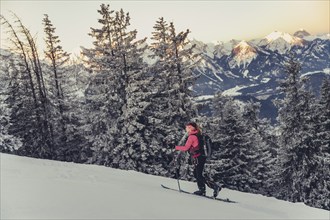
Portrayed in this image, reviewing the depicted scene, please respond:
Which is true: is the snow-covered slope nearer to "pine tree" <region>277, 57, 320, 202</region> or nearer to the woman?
the woman

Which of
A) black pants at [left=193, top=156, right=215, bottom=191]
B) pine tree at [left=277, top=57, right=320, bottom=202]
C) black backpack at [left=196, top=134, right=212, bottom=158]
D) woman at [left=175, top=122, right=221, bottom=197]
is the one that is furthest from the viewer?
pine tree at [left=277, top=57, right=320, bottom=202]

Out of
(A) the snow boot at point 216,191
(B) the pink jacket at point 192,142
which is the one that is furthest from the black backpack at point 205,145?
(A) the snow boot at point 216,191

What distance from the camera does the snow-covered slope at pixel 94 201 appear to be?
7.02 metres

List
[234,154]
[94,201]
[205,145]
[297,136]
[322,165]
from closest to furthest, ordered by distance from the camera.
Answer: [94,201]
[205,145]
[322,165]
[297,136]
[234,154]

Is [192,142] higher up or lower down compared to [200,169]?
higher up

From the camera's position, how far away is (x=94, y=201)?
7996 millimetres

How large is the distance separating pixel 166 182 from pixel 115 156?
57.5ft

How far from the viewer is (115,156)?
3062 cm

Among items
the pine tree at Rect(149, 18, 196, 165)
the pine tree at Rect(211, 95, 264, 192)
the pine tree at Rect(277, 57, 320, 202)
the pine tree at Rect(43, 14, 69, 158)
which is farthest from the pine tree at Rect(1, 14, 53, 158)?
the pine tree at Rect(277, 57, 320, 202)

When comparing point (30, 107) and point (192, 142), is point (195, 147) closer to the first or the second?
point (192, 142)

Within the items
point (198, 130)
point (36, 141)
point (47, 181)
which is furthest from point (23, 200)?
point (36, 141)

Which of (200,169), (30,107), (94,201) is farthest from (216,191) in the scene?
(30,107)

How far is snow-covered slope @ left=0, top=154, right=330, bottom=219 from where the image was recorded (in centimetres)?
702

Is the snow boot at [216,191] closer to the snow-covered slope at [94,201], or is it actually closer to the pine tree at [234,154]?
the snow-covered slope at [94,201]
